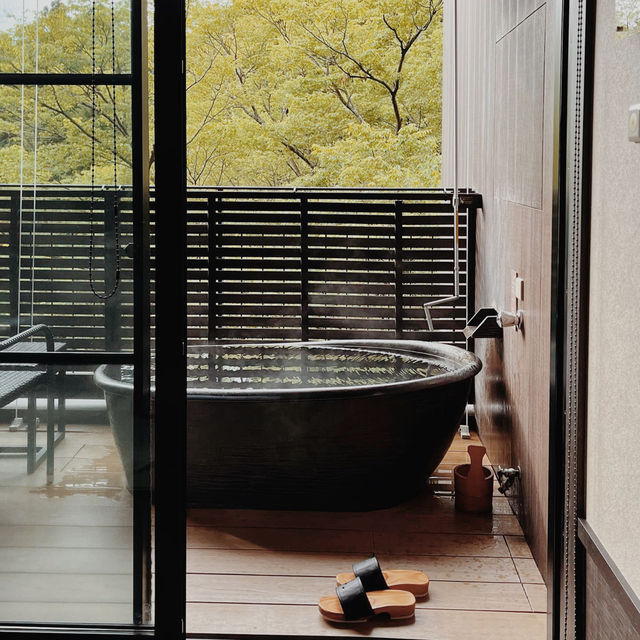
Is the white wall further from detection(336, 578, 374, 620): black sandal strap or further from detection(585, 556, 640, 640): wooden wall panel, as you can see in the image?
detection(336, 578, 374, 620): black sandal strap

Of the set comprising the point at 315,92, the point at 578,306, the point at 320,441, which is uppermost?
the point at 315,92

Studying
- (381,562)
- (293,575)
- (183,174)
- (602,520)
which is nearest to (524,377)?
(381,562)

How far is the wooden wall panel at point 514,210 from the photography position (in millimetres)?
3254

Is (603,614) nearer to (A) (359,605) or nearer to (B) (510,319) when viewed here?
(A) (359,605)

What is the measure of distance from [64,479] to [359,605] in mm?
1014

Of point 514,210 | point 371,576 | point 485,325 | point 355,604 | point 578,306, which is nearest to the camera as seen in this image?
point 578,306

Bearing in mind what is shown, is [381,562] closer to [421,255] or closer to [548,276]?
[548,276]

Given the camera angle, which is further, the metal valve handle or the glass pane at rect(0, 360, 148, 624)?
the metal valve handle

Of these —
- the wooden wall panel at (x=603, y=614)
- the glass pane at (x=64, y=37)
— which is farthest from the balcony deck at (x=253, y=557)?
the glass pane at (x=64, y=37)

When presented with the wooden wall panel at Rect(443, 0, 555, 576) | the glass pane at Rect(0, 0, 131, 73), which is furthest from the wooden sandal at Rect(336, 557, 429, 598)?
the glass pane at Rect(0, 0, 131, 73)

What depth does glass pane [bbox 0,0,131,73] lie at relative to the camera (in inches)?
91.8

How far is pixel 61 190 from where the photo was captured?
235 cm

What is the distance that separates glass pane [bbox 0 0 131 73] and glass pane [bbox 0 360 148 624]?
2.51 ft

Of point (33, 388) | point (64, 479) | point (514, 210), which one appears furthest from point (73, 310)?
point (514, 210)
